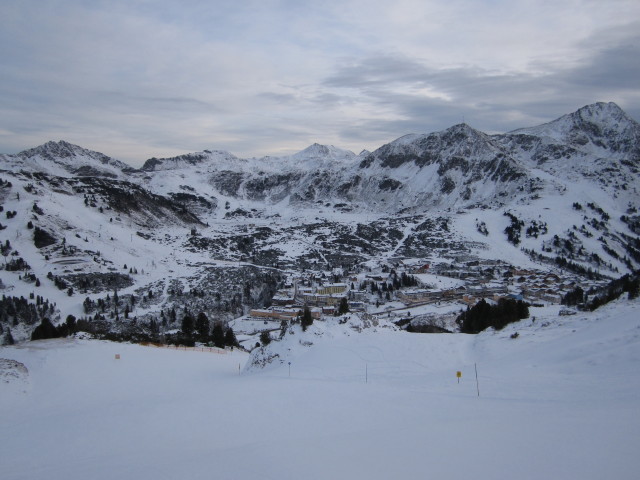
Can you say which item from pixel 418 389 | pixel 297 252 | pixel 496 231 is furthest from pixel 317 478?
pixel 496 231

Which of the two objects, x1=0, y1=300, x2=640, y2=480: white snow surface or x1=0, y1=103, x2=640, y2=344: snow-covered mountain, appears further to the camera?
x1=0, y1=103, x2=640, y2=344: snow-covered mountain

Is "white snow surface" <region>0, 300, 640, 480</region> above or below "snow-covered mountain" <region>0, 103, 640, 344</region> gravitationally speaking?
below

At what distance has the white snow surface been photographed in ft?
30.1

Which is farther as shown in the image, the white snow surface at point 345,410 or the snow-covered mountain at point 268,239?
the snow-covered mountain at point 268,239

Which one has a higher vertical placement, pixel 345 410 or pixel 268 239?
pixel 268 239

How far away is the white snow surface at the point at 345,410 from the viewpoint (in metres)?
9.16

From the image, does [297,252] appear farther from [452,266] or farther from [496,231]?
[496,231]

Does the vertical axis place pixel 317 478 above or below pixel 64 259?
below

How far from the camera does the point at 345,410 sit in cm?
1424

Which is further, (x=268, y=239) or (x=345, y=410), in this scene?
(x=268, y=239)

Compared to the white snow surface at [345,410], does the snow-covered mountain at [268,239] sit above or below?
above

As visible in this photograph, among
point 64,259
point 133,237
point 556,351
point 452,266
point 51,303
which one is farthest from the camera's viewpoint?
point 133,237

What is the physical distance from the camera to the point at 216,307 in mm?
73750

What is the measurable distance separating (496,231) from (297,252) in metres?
60.2
